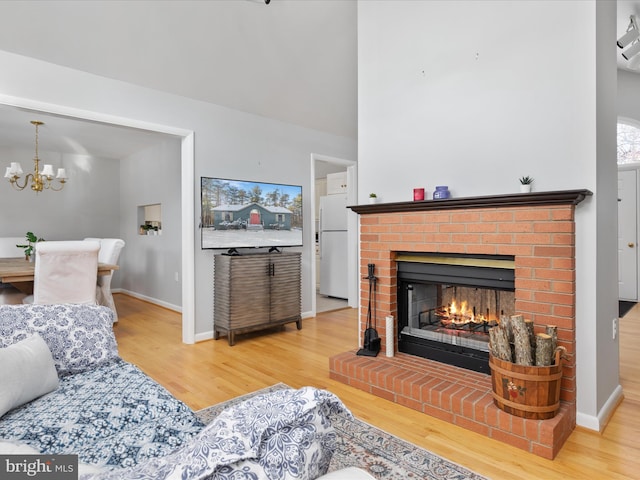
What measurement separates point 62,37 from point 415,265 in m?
3.12

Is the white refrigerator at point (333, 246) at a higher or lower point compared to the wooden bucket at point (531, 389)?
higher

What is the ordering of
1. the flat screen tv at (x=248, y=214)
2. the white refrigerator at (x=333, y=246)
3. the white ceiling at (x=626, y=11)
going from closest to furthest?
1. the white ceiling at (x=626, y=11)
2. the flat screen tv at (x=248, y=214)
3. the white refrigerator at (x=333, y=246)

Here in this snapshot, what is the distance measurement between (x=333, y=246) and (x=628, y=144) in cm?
460

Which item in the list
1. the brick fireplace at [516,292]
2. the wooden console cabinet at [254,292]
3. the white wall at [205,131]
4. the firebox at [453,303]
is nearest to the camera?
the brick fireplace at [516,292]

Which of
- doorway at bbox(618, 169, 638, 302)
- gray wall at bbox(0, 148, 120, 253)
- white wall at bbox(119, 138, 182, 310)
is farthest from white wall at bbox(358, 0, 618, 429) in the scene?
gray wall at bbox(0, 148, 120, 253)

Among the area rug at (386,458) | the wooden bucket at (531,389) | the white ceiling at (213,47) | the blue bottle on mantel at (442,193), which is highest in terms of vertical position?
the white ceiling at (213,47)

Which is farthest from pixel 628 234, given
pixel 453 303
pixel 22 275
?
pixel 22 275

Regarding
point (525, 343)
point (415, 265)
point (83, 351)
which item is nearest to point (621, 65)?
point (415, 265)

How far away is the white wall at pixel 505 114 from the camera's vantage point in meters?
2.08

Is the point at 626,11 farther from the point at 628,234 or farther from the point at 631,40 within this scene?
the point at 628,234

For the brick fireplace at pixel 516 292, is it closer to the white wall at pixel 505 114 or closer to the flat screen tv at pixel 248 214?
the white wall at pixel 505 114

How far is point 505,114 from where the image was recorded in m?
2.36

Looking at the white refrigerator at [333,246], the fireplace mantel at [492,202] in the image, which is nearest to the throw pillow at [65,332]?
the fireplace mantel at [492,202]

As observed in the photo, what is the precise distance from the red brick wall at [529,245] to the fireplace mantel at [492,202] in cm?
3
